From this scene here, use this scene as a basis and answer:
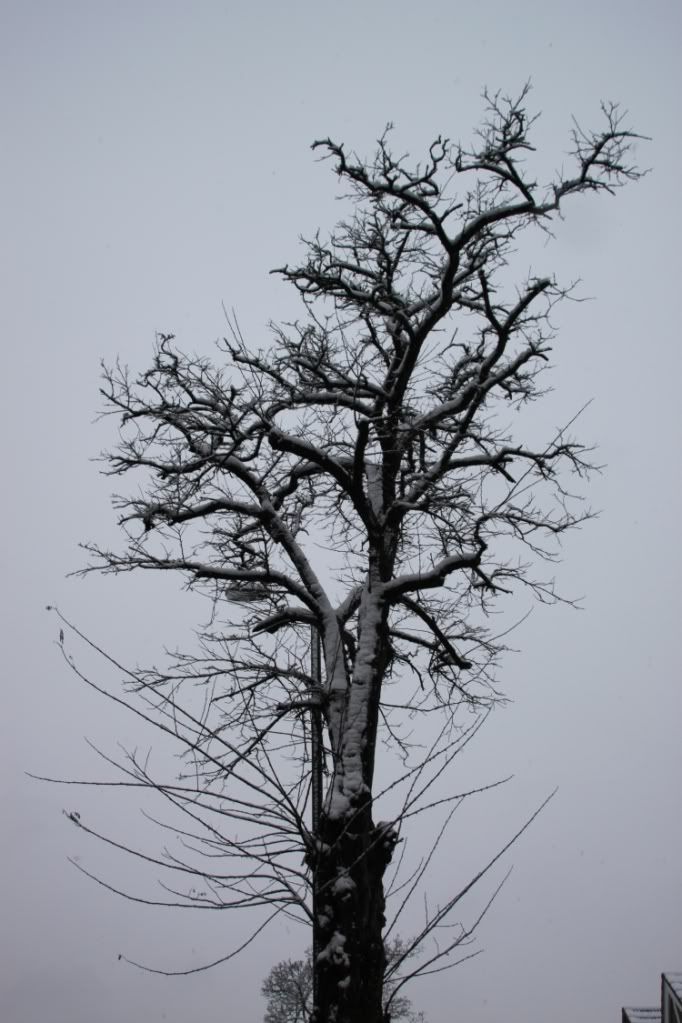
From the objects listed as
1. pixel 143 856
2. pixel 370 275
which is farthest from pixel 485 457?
pixel 143 856

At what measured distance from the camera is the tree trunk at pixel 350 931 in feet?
17.9

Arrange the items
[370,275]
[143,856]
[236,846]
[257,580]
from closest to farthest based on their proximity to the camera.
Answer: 1. [143,856]
2. [236,846]
3. [257,580]
4. [370,275]

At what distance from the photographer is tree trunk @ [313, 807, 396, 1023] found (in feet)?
17.9

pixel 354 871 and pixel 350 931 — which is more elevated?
pixel 354 871

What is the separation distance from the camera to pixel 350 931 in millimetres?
5609

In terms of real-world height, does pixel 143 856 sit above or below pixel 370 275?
below

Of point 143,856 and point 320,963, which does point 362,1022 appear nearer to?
point 320,963

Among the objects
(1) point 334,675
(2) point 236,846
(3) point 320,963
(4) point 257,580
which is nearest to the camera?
(2) point 236,846

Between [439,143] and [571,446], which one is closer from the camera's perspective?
[439,143]

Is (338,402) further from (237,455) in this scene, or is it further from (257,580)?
(257,580)

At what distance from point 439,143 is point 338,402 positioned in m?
2.20

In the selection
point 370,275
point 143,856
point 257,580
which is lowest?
point 143,856

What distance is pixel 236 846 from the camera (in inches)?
162

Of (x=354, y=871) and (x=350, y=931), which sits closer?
(x=350, y=931)
